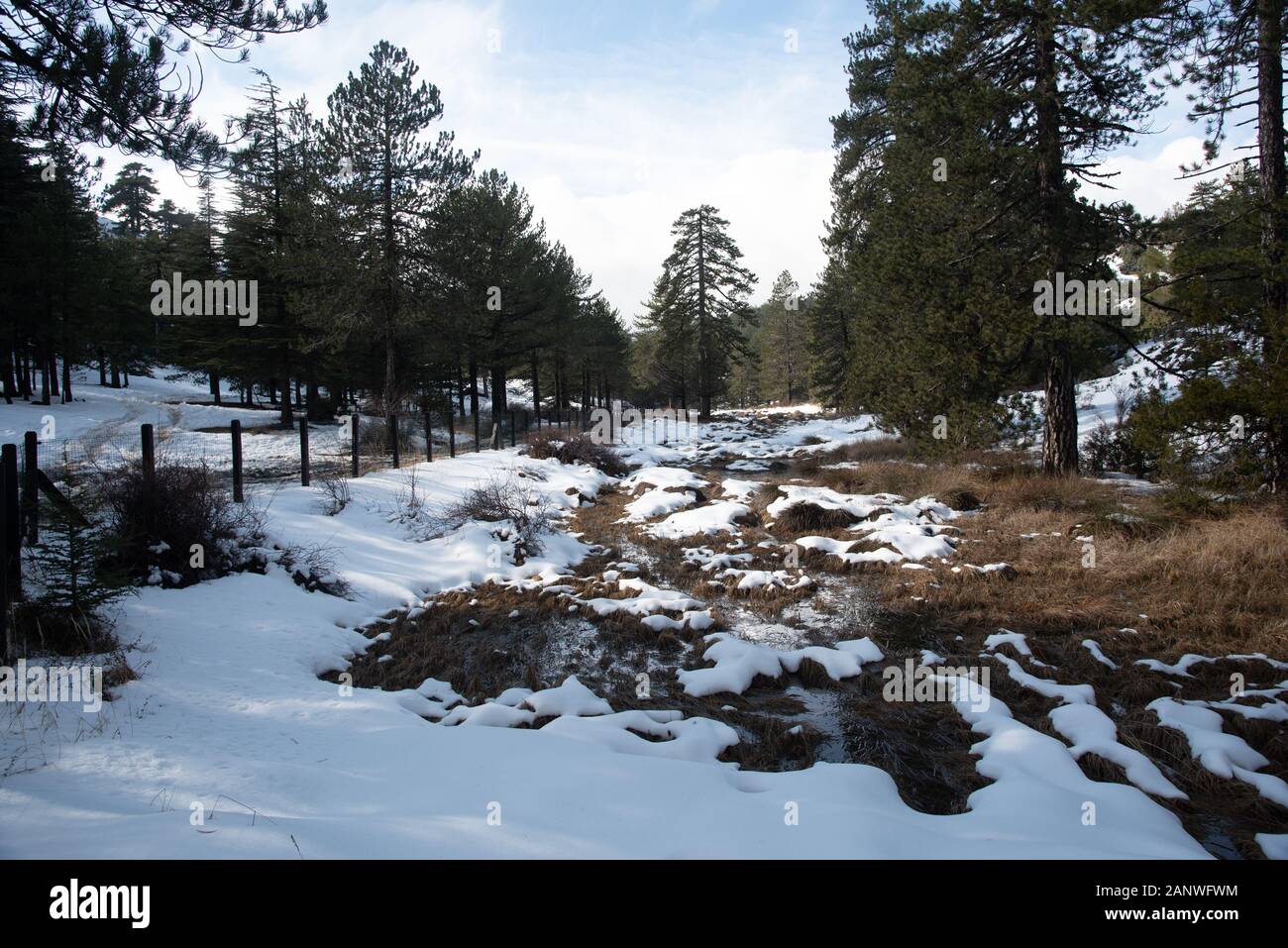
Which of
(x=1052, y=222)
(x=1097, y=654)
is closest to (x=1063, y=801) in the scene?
(x=1097, y=654)

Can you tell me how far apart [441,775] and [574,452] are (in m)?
14.9

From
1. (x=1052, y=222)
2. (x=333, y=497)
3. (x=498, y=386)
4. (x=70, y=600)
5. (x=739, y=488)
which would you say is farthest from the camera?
(x=498, y=386)

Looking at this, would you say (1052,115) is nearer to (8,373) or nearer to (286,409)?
(286,409)

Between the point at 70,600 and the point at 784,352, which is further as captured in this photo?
the point at 784,352

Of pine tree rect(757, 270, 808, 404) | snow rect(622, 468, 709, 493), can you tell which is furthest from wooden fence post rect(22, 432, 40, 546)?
pine tree rect(757, 270, 808, 404)

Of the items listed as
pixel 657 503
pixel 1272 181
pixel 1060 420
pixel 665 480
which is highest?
pixel 1272 181

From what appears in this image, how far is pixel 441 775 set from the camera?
11.3 feet

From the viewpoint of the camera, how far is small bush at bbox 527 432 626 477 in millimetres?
17891

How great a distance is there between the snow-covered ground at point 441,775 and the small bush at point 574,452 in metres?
11.6

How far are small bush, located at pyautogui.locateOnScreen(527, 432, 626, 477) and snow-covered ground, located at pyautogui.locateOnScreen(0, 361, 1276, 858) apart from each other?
1165 centimetres
